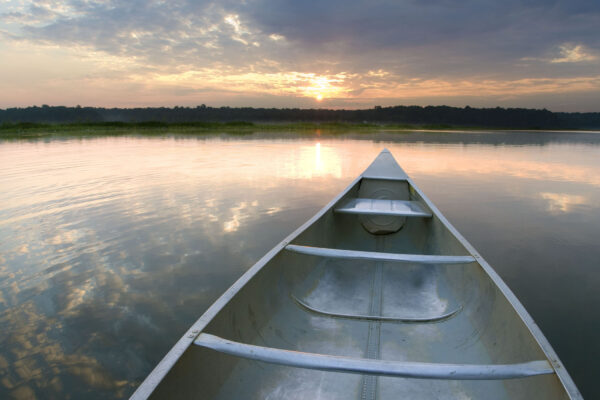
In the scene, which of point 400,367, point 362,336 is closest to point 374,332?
point 362,336

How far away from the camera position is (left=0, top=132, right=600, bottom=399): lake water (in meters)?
2.98

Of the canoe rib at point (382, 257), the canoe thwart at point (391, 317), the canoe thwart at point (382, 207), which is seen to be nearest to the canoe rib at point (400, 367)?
the canoe thwart at point (391, 317)

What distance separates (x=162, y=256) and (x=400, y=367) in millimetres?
4340

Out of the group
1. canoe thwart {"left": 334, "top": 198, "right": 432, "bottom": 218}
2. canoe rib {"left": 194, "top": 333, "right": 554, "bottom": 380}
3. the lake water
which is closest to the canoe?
canoe rib {"left": 194, "top": 333, "right": 554, "bottom": 380}

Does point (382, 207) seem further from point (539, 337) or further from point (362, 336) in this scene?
point (539, 337)

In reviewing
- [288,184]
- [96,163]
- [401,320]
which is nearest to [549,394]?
[401,320]

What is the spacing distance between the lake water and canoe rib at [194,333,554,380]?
4.95ft

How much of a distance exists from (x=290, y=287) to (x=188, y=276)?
199cm

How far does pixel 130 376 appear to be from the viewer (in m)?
2.74

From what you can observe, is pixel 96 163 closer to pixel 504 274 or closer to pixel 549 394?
pixel 504 274

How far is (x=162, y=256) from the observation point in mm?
5148

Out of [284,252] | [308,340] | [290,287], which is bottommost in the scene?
[308,340]

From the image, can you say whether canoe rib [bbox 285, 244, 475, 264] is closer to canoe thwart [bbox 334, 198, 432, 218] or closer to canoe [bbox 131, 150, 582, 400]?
canoe [bbox 131, 150, 582, 400]

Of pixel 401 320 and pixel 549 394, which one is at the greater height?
pixel 549 394
